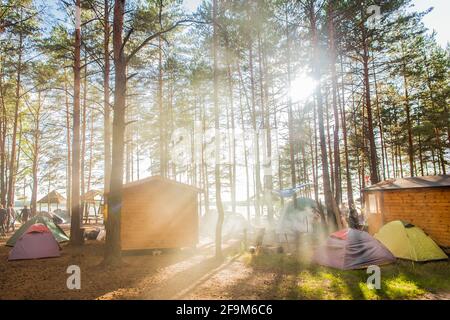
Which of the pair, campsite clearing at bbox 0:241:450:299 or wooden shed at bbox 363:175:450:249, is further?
wooden shed at bbox 363:175:450:249

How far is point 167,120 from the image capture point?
22.8 metres

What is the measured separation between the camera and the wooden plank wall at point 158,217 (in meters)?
12.4

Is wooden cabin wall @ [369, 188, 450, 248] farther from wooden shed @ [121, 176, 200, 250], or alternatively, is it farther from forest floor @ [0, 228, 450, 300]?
wooden shed @ [121, 176, 200, 250]

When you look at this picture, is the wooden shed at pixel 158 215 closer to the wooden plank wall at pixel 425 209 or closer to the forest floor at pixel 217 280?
the forest floor at pixel 217 280

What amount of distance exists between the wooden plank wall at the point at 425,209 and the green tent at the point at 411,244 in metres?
1.26

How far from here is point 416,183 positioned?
12.0 m

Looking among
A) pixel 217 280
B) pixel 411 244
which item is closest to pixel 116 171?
pixel 217 280

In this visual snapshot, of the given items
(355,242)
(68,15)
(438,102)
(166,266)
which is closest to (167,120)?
(68,15)

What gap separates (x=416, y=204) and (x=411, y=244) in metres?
2.67

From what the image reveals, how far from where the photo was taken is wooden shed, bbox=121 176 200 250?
1243 centimetres

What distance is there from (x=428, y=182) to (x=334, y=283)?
22.7ft

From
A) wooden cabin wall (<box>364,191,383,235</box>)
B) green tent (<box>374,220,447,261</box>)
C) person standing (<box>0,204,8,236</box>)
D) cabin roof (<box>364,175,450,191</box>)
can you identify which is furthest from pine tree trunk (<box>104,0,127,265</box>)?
person standing (<box>0,204,8,236</box>)
